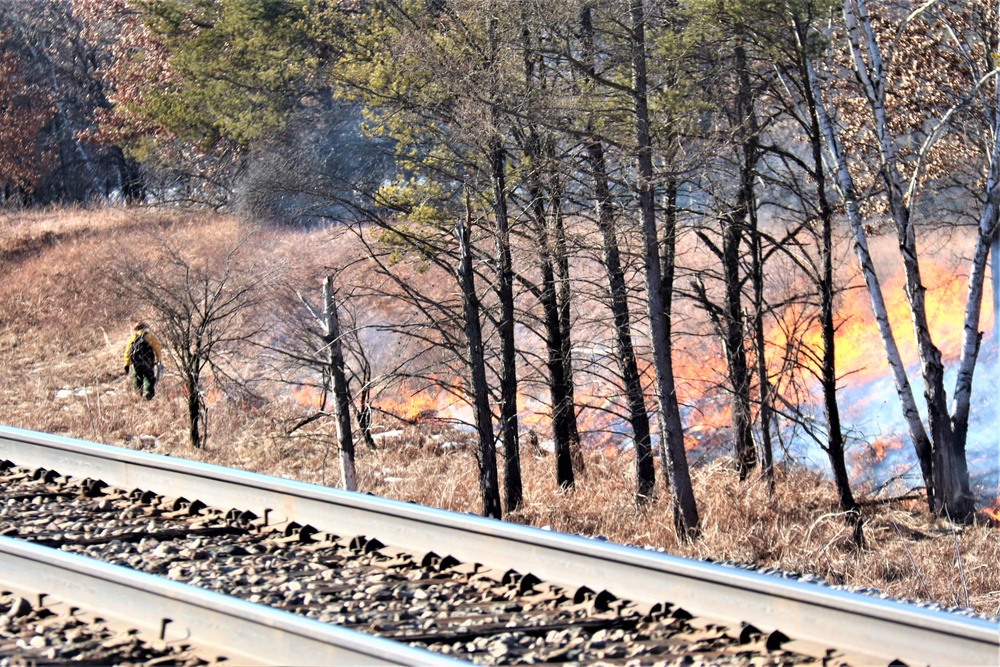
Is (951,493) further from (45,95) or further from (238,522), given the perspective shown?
(45,95)

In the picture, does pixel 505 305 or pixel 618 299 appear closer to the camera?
pixel 618 299

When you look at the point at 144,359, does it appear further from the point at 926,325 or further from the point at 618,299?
the point at 926,325

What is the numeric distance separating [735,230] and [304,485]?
11.1 metres

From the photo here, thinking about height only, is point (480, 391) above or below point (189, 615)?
above

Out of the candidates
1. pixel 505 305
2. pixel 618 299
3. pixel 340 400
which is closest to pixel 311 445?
pixel 340 400

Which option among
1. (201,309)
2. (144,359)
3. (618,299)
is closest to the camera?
(618,299)

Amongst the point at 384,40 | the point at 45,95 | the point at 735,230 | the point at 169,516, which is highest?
the point at 45,95

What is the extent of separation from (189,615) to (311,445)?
16.6 m

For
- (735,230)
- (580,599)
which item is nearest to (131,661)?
(580,599)

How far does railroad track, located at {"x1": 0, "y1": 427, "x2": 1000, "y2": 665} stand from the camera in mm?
4098

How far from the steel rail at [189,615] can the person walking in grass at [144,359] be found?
17.0 metres

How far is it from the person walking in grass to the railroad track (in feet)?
48.8

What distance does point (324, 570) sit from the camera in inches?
216

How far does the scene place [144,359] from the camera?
2217cm
